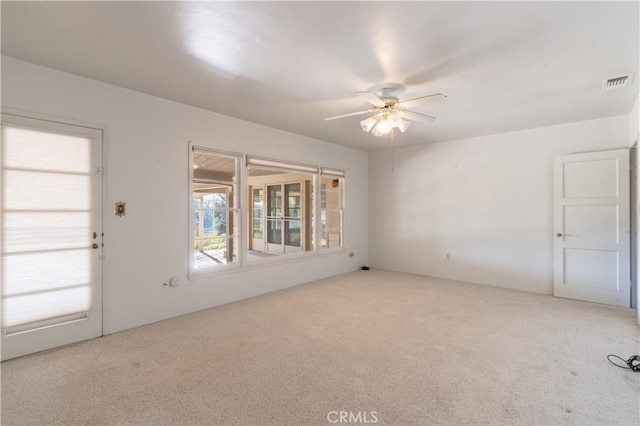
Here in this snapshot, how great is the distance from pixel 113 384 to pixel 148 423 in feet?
2.08

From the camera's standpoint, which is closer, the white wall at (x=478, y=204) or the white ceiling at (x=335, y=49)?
the white ceiling at (x=335, y=49)

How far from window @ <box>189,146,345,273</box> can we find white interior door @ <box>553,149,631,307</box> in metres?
3.60

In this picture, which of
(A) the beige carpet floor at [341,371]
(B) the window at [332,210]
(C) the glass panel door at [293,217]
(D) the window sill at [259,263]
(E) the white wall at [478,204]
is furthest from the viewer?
(C) the glass panel door at [293,217]

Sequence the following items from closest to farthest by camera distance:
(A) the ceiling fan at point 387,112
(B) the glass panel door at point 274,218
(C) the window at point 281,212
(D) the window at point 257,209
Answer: (A) the ceiling fan at point 387,112
(D) the window at point 257,209
(C) the window at point 281,212
(B) the glass panel door at point 274,218

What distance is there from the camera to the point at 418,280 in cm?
559

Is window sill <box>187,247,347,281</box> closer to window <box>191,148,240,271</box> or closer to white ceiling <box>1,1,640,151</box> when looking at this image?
window <box>191,148,240,271</box>

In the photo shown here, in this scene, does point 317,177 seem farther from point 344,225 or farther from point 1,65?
point 1,65

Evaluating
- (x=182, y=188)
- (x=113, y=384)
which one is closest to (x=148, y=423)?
(x=113, y=384)

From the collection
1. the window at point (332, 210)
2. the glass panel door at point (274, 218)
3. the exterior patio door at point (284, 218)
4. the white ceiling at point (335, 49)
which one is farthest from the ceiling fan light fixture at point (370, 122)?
the glass panel door at point (274, 218)

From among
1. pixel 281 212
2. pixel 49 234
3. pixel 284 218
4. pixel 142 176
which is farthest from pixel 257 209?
pixel 49 234

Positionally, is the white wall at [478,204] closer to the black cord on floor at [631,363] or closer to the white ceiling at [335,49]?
the white ceiling at [335,49]

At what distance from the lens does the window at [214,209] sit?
4027mm

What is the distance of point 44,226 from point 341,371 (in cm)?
296

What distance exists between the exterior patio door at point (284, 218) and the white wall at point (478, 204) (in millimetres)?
1840
